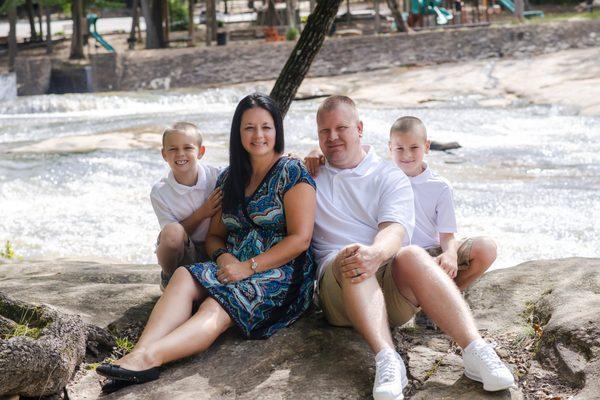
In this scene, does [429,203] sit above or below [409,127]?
below

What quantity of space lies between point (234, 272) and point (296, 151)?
980 centimetres

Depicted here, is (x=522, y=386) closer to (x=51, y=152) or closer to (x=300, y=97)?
(x=51, y=152)

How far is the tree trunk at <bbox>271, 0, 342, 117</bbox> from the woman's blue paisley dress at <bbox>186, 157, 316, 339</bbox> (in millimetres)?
2660

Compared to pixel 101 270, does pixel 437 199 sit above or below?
above

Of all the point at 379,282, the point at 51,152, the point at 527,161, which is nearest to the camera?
the point at 379,282

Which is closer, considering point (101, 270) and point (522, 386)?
point (522, 386)

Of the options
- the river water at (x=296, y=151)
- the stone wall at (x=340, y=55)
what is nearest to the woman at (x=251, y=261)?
the river water at (x=296, y=151)

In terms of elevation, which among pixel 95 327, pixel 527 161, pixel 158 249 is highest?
pixel 158 249

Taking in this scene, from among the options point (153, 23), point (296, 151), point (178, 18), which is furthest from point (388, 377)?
point (178, 18)

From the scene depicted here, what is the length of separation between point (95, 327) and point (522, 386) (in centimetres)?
186

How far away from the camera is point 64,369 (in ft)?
11.6

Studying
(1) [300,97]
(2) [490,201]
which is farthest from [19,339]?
(1) [300,97]

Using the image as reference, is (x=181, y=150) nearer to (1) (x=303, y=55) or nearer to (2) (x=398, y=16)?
(1) (x=303, y=55)

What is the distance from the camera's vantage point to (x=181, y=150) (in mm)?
4293
